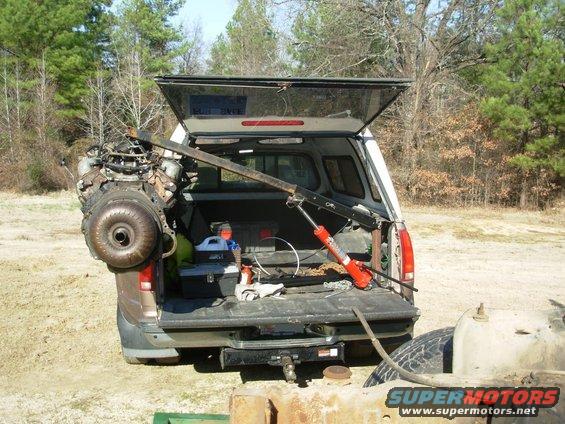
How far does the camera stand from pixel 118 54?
1315 inches

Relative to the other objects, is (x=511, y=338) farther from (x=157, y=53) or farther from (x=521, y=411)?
(x=157, y=53)

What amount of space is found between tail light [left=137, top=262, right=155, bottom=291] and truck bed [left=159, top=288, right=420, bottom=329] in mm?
209

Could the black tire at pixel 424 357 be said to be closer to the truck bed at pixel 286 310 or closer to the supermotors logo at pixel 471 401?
the truck bed at pixel 286 310

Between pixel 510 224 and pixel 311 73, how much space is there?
9867 mm

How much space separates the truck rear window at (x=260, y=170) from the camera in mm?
6613

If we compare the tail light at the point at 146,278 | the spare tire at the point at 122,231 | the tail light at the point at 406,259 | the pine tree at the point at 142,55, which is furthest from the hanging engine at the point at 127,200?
the pine tree at the point at 142,55

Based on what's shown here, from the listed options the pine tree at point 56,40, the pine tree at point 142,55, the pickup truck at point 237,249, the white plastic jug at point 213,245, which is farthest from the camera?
the pine tree at point 142,55

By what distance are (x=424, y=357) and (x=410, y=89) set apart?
1728 cm

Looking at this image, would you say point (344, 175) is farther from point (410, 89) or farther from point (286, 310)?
point (410, 89)

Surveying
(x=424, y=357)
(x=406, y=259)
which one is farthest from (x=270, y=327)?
(x=424, y=357)

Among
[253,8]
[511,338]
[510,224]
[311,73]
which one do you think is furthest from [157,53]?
[511,338]

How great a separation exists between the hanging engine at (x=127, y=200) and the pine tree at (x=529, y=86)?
14.5 meters

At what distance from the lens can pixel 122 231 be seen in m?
3.77

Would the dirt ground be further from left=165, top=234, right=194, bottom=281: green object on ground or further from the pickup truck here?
left=165, top=234, right=194, bottom=281: green object on ground
